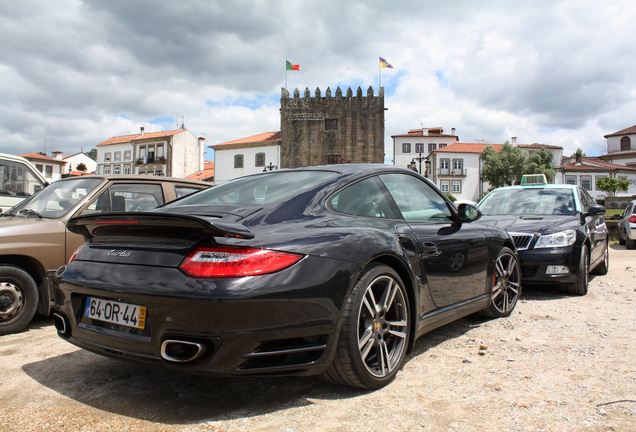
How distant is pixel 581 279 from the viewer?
5566 millimetres

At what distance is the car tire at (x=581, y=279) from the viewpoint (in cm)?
554

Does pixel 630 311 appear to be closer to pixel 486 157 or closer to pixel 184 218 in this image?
pixel 184 218

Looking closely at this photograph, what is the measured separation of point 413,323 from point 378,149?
4457 cm

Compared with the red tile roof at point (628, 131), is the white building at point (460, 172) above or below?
below

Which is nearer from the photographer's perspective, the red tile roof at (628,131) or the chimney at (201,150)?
the chimney at (201,150)

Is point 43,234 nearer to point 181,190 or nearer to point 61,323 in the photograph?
point 181,190

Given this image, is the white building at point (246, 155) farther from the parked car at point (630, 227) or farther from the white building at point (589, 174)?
the white building at point (589, 174)

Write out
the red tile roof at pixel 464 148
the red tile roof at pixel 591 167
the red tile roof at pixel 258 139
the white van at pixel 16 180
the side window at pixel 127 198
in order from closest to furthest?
1. the side window at pixel 127 198
2. the white van at pixel 16 180
3. the red tile roof at pixel 258 139
4. the red tile roof at pixel 464 148
5. the red tile roof at pixel 591 167

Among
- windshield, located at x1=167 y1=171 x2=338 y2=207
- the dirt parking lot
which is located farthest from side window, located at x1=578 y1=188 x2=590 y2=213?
windshield, located at x1=167 y1=171 x2=338 y2=207

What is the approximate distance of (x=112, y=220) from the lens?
2504 millimetres

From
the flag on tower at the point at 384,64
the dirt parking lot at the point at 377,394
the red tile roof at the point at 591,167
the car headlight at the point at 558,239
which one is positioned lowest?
the dirt parking lot at the point at 377,394

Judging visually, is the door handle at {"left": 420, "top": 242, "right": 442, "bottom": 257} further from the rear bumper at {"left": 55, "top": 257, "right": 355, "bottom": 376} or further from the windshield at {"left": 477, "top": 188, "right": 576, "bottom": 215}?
the windshield at {"left": 477, "top": 188, "right": 576, "bottom": 215}

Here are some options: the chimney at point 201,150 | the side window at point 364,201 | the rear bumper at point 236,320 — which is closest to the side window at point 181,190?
the side window at point 364,201

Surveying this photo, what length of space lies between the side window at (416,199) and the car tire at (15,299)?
3387 millimetres
